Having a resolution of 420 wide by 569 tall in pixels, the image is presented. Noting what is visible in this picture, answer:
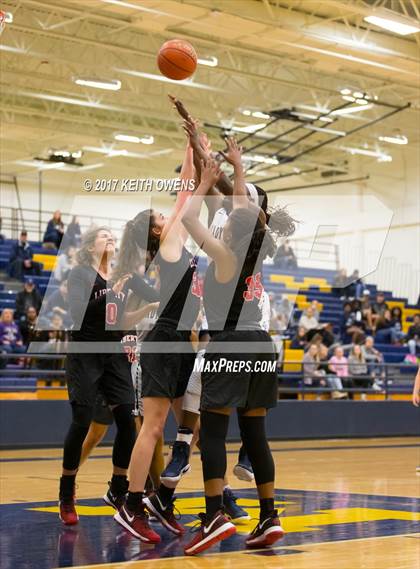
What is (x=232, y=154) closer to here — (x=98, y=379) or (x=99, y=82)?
(x=98, y=379)

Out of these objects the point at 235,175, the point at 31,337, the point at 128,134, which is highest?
the point at 128,134

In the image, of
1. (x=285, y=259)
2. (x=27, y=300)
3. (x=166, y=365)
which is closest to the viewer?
(x=166, y=365)

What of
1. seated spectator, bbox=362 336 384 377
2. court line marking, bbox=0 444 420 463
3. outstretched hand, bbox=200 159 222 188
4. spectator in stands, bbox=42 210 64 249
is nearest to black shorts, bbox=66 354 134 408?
outstretched hand, bbox=200 159 222 188

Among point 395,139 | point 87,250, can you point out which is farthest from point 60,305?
point 395,139

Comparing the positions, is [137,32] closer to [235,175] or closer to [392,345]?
[392,345]

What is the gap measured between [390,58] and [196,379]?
14925mm

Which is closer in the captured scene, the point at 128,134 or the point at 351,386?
the point at 351,386

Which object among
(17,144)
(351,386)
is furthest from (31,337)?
(17,144)

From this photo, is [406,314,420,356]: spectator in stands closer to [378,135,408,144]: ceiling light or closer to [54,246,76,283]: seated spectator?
[378,135,408,144]: ceiling light

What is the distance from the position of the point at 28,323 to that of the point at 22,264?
3.72 meters

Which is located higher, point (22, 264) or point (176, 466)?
point (22, 264)

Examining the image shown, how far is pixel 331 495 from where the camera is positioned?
782 centimetres

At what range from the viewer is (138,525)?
5281 millimetres

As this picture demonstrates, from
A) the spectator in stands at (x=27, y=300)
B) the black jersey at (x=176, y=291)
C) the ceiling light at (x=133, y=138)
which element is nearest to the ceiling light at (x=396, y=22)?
the spectator in stands at (x=27, y=300)
